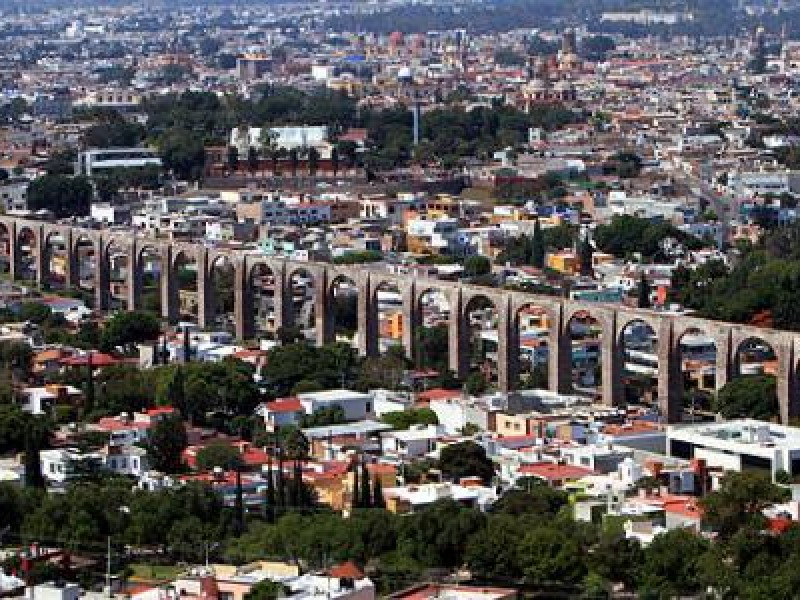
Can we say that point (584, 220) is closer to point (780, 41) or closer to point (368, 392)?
point (368, 392)

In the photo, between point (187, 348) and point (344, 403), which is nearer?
point (344, 403)

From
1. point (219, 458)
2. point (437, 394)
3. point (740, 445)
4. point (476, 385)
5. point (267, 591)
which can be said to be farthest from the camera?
point (476, 385)

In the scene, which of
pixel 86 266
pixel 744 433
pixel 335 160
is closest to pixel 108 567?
pixel 744 433

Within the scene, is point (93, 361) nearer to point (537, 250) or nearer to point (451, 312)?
point (451, 312)

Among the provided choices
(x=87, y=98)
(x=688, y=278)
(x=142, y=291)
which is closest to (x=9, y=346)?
(x=142, y=291)

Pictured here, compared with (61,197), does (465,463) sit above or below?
above

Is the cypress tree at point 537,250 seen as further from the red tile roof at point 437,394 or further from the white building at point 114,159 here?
the white building at point 114,159
